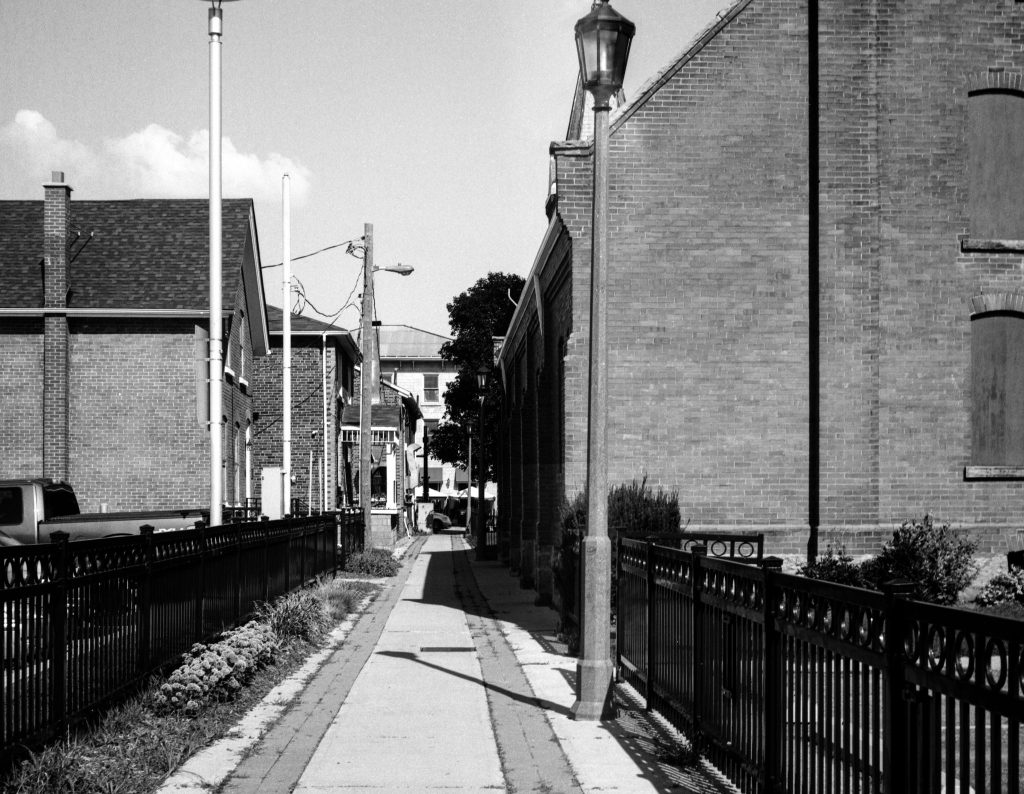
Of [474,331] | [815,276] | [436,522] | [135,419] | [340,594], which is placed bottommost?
[436,522]

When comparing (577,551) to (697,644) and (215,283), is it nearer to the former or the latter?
(697,644)

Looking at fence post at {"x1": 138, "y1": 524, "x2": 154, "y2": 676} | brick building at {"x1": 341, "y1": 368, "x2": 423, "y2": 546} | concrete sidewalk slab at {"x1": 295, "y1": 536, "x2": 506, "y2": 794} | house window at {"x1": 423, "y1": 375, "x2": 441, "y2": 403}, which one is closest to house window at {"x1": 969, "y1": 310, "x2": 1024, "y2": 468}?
concrete sidewalk slab at {"x1": 295, "y1": 536, "x2": 506, "y2": 794}

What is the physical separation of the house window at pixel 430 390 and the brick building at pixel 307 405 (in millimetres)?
54910

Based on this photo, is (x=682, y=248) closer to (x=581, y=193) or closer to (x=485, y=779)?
(x=581, y=193)

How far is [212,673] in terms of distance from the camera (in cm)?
942

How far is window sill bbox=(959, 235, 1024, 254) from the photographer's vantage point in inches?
641

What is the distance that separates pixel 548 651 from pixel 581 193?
6.11 meters

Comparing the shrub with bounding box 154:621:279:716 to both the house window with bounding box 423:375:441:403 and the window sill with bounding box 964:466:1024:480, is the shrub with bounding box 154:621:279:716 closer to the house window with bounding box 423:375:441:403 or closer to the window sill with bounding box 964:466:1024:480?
the window sill with bounding box 964:466:1024:480

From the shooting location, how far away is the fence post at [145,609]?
28.6 ft

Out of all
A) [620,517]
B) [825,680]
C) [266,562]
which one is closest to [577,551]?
[620,517]

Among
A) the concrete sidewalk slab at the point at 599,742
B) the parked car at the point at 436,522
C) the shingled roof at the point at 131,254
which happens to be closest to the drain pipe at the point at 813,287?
the concrete sidewalk slab at the point at 599,742

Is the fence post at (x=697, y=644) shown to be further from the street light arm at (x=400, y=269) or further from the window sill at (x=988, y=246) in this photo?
the street light arm at (x=400, y=269)

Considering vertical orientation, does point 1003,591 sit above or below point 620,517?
below

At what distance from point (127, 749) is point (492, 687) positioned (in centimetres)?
410
